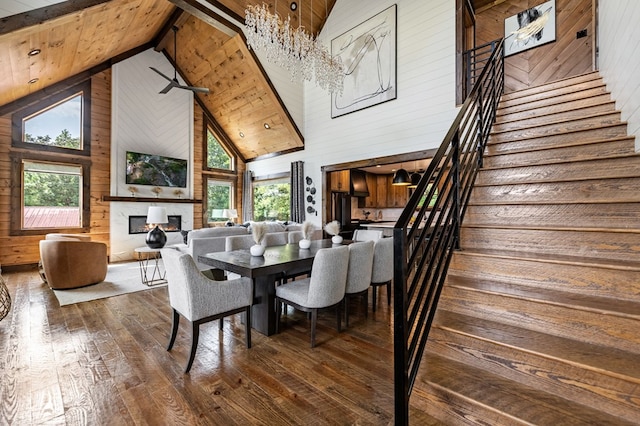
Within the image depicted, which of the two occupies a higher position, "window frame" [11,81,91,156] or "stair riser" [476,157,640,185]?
"window frame" [11,81,91,156]

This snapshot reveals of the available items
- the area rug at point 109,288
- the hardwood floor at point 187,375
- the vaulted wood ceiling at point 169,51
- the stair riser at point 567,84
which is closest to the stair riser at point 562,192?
the hardwood floor at point 187,375

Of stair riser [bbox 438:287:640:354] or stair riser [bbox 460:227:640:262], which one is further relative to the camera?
stair riser [bbox 460:227:640:262]

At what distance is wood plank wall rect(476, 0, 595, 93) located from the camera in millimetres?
5352

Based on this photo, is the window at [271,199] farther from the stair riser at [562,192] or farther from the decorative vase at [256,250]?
the stair riser at [562,192]

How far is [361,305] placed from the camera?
3.68 meters

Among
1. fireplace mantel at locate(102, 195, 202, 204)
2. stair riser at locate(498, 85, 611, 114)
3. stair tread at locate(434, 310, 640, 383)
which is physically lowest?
stair tread at locate(434, 310, 640, 383)

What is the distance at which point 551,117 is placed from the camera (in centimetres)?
327

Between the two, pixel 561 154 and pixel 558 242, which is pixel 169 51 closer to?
pixel 561 154

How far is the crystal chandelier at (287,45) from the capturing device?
4012 mm

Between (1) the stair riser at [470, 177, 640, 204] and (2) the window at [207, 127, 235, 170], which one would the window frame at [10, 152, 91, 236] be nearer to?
(2) the window at [207, 127, 235, 170]

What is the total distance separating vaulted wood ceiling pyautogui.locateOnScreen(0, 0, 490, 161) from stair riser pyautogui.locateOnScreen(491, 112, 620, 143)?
4658mm

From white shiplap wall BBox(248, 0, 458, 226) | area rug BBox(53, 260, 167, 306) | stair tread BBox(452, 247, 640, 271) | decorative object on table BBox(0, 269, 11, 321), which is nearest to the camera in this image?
stair tread BBox(452, 247, 640, 271)

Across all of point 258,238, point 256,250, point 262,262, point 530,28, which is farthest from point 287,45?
point 530,28

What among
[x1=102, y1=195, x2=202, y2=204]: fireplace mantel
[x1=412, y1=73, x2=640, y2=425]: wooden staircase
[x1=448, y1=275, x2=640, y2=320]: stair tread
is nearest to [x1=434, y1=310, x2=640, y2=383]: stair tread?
[x1=412, y1=73, x2=640, y2=425]: wooden staircase
